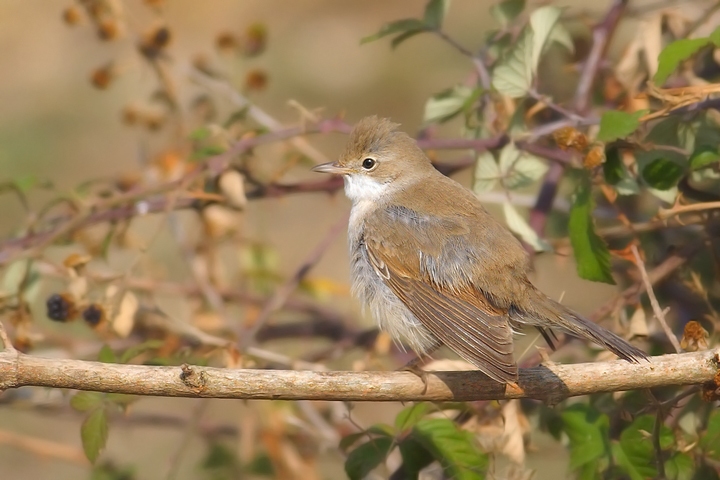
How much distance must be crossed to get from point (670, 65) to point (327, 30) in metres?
8.71

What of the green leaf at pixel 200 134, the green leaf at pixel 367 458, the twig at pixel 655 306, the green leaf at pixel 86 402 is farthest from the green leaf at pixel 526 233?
the green leaf at pixel 86 402

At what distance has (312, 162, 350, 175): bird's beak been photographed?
412 cm

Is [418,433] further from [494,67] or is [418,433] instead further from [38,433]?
[38,433]

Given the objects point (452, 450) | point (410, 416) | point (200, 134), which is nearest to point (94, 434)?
point (410, 416)

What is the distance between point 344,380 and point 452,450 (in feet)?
1.70

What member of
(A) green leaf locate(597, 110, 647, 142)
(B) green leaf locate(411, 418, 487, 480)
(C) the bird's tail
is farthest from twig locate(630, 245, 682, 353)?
(B) green leaf locate(411, 418, 487, 480)

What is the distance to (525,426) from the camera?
3312mm

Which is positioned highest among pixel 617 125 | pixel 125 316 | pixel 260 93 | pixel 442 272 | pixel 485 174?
pixel 617 125

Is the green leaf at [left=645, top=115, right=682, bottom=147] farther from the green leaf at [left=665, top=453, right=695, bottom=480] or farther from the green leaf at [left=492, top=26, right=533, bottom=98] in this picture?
the green leaf at [left=665, top=453, right=695, bottom=480]

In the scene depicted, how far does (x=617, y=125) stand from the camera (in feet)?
9.99

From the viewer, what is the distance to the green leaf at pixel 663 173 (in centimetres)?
327

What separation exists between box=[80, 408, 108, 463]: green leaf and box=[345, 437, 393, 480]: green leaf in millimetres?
809

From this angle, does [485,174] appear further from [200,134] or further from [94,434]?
[94,434]

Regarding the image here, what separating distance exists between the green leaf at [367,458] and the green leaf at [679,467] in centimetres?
93
